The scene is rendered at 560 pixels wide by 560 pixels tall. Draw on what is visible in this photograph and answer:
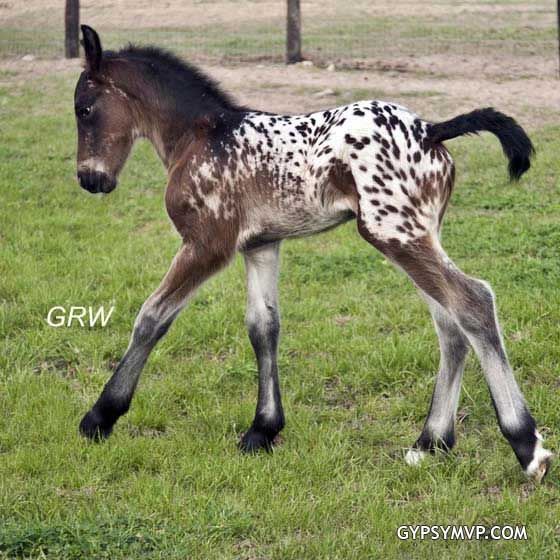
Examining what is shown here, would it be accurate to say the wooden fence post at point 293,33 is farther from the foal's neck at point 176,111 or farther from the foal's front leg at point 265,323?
the foal's front leg at point 265,323

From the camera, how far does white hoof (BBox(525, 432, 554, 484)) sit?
455cm

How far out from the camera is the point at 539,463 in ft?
14.9

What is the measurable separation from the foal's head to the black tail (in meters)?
1.72

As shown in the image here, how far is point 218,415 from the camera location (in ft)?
18.3

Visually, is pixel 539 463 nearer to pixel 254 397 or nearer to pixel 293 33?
pixel 254 397

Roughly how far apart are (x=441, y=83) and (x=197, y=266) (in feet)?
35.9

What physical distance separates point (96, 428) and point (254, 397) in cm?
109

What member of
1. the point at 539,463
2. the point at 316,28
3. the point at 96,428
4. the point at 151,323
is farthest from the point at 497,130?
the point at 316,28

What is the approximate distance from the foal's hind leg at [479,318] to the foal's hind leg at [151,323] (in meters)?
0.96

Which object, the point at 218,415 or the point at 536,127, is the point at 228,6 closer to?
the point at 536,127
